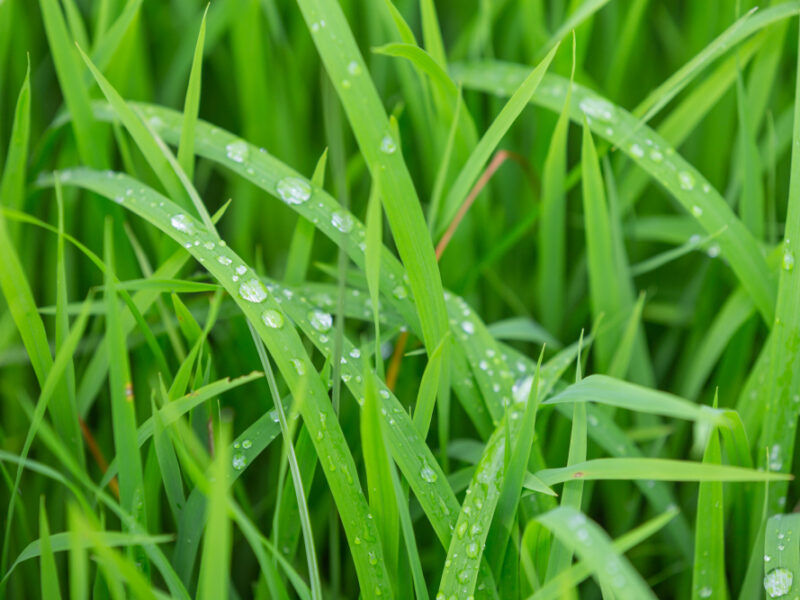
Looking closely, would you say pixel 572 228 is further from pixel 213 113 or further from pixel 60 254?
pixel 60 254

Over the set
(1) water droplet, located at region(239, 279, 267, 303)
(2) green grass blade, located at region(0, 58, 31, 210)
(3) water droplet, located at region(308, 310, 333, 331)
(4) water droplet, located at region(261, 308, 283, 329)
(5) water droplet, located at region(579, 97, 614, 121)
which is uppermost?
(5) water droplet, located at region(579, 97, 614, 121)

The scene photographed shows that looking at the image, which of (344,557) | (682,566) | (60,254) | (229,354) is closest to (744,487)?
(682,566)

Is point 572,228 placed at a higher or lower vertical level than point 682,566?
higher

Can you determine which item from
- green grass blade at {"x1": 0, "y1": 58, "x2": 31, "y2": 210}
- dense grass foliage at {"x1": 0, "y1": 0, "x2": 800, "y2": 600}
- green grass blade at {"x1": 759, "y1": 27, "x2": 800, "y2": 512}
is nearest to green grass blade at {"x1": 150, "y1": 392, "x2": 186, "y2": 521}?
dense grass foliage at {"x1": 0, "y1": 0, "x2": 800, "y2": 600}

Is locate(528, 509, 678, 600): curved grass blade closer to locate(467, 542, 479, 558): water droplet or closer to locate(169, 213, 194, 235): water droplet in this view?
locate(467, 542, 479, 558): water droplet

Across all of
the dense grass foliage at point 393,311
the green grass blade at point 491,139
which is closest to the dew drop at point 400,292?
the dense grass foliage at point 393,311

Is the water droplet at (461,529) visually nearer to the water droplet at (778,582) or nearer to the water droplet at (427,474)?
the water droplet at (427,474)

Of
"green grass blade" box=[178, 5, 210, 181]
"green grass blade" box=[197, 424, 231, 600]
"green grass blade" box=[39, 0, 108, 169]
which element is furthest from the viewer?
"green grass blade" box=[39, 0, 108, 169]
